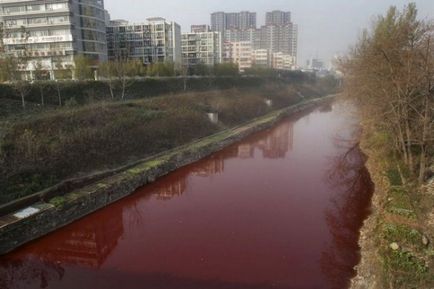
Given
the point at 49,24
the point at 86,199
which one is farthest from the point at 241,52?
the point at 86,199

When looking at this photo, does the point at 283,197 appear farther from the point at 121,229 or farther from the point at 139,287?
the point at 139,287

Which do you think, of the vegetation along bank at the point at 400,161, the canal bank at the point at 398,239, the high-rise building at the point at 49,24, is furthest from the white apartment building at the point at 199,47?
the canal bank at the point at 398,239

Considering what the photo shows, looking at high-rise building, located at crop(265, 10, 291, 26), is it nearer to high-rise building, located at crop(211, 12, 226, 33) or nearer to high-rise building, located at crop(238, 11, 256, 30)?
high-rise building, located at crop(238, 11, 256, 30)

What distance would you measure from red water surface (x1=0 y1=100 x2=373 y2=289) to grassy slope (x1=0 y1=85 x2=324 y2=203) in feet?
8.27

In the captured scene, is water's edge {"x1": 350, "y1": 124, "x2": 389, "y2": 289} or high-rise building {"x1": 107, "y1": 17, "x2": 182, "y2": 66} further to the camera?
high-rise building {"x1": 107, "y1": 17, "x2": 182, "y2": 66}

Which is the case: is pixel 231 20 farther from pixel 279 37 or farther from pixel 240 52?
pixel 240 52

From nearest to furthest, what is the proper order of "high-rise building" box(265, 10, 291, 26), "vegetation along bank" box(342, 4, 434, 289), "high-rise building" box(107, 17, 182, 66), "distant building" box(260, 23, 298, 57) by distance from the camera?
"vegetation along bank" box(342, 4, 434, 289), "high-rise building" box(107, 17, 182, 66), "distant building" box(260, 23, 298, 57), "high-rise building" box(265, 10, 291, 26)

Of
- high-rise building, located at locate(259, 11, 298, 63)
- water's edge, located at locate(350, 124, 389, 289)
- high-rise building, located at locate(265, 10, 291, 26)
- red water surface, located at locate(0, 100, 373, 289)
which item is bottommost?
red water surface, located at locate(0, 100, 373, 289)

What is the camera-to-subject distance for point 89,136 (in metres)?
16.4

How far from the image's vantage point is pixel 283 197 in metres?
13.8

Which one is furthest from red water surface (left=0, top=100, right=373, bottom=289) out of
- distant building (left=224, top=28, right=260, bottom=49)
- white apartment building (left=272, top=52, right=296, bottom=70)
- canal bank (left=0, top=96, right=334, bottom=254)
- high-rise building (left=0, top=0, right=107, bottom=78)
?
distant building (left=224, top=28, right=260, bottom=49)

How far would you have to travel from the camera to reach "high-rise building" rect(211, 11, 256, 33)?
13988 centimetres

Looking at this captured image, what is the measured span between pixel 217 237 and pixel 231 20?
143m

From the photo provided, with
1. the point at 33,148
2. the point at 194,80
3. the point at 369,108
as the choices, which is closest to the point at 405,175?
the point at 369,108
